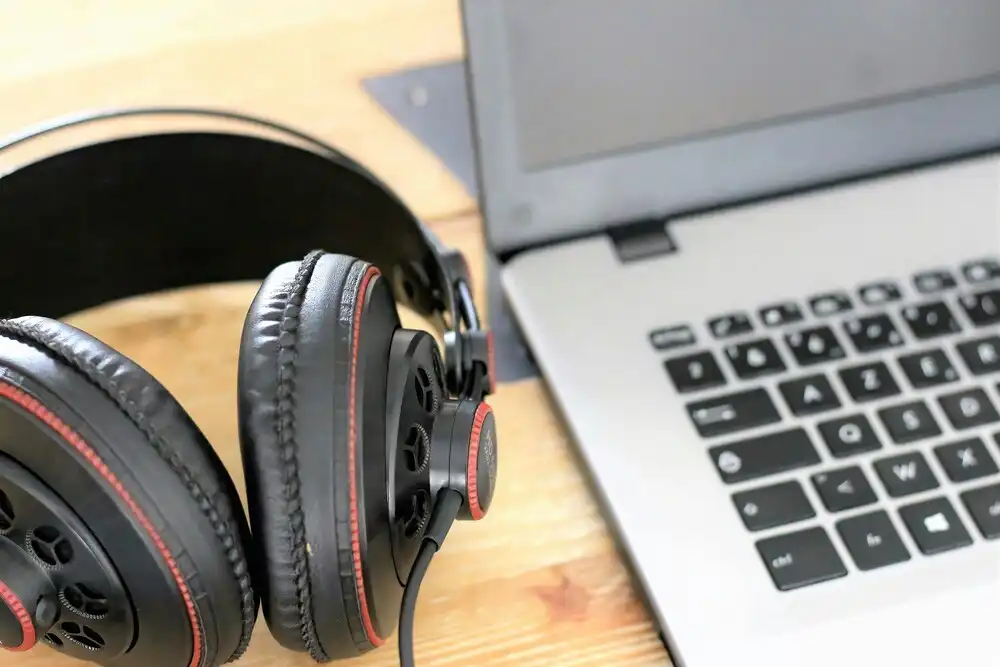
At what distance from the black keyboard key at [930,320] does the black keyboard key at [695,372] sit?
0.11 meters

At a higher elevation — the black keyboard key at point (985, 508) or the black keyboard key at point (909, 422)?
the black keyboard key at point (909, 422)

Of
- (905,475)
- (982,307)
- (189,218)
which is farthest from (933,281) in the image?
(189,218)

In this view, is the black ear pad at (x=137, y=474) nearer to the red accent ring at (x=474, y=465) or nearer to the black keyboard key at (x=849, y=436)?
the red accent ring at (x=474, y=465)

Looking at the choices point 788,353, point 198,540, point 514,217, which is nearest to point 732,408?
point 788,353

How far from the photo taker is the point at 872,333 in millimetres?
483

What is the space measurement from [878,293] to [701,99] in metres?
0.14

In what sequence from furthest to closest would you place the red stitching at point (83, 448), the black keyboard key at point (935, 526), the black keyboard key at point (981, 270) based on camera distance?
the black keyboard key at point (981, 270)
the black keyboard key at point (935, 526)
the red stitching at point (83, 448)

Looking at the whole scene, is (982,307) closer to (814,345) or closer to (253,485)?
(814,345)

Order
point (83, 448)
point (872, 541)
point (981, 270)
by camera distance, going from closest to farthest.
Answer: point (83, 448)
point (872, 541)
point (981, 270)

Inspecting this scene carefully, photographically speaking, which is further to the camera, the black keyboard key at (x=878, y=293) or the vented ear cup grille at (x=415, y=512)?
the black keyboard key at (x=878, y=293)

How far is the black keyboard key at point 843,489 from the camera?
42cm

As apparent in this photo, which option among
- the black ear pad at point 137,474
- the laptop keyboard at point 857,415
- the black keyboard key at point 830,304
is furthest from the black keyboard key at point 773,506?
the black ear pad at point 137,474

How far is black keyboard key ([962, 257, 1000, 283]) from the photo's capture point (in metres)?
0.51

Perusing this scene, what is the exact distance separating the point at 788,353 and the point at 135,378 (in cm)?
30
